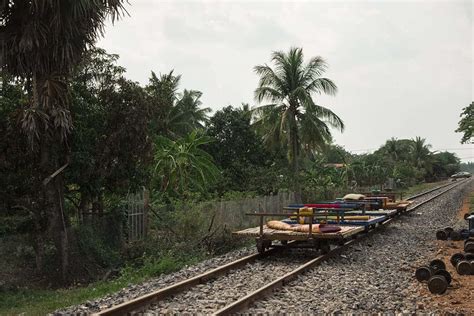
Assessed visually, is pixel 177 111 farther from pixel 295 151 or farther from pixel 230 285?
pixel 230 285

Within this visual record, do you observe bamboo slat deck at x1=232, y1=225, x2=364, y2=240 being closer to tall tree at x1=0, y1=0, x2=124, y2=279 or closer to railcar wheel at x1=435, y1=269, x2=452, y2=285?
railcar wheel at x1=435, y1=269, x2=452, y2=285

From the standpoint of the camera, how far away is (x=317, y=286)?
355 inches

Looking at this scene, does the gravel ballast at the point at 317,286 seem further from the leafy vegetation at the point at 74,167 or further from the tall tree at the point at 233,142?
the tall tree at the point at 233,142

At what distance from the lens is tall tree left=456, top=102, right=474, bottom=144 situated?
1688 inches

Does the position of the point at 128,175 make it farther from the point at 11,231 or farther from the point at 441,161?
the point at 441,161

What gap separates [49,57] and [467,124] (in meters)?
41.2

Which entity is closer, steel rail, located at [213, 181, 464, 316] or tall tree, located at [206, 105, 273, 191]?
steel rail, located at [213, 181, 464, 316]

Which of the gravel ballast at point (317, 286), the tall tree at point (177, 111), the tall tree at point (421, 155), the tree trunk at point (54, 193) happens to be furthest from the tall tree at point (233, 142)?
the tall tree at point (421, 155)

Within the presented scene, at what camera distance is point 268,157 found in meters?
38.4

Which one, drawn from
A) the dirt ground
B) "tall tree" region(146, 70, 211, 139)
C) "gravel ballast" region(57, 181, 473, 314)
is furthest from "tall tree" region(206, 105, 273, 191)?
the dirt ground

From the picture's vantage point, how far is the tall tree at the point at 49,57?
11.3 m

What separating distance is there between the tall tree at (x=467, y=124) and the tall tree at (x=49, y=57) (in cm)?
3632

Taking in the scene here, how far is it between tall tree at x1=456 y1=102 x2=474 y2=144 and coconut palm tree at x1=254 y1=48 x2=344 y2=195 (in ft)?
59.3

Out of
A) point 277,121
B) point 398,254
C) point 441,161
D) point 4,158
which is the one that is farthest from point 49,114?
point 441,161
